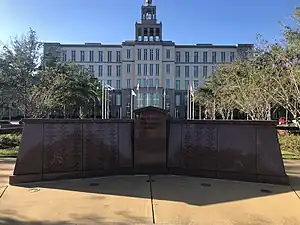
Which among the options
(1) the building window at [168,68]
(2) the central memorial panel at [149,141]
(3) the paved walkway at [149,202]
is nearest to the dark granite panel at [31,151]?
(3) the paved walkway at [149,202]

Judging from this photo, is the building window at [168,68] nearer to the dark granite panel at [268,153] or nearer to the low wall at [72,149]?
the low wall at [72,149]

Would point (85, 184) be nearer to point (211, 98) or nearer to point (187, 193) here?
point (187, 193)

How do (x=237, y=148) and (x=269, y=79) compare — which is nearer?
(x=237, y=148)

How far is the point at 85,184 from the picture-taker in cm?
761

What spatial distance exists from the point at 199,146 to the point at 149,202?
2.99m

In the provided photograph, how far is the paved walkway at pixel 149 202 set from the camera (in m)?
5.30

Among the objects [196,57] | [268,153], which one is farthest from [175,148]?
[196,57]

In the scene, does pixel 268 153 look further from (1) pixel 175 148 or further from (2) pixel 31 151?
(2) pixel 31 151

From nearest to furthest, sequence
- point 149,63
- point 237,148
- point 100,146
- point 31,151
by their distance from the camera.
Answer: point 31,151
point 237,148
point 100,146
point 149,63

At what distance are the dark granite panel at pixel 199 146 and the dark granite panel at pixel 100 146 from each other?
1835mm

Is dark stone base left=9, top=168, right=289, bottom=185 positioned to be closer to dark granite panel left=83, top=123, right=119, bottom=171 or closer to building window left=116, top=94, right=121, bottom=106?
dark granite panel left=83, top=123, right=119, bottom=171

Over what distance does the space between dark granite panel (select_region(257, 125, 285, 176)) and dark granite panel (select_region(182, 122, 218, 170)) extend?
42.6 inches

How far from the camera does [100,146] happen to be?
28.2 feet

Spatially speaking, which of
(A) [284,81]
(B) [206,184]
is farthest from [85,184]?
(A) [284,81]
